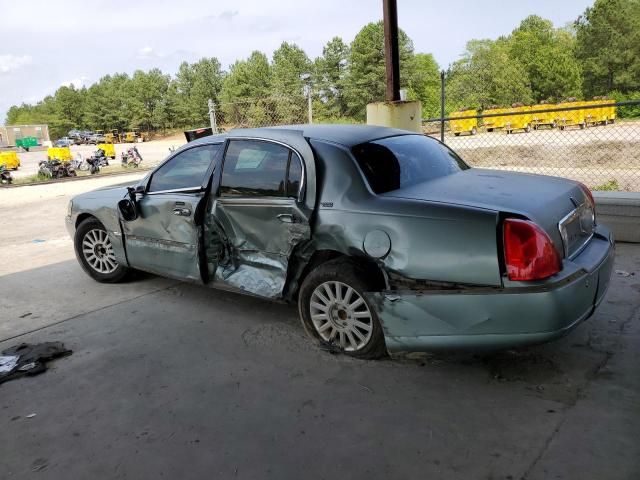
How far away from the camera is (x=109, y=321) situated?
14.6ft

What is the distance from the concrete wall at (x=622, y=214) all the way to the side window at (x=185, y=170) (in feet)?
14.5

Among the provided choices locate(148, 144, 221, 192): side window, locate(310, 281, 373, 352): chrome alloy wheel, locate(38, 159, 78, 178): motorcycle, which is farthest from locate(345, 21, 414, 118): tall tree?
locate(310, 281, 373, 352): chrome alloy wheel

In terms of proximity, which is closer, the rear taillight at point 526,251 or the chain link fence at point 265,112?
the rear taillight at point 526,251

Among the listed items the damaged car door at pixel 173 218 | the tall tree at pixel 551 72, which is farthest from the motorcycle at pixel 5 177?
the tall tree at pixel 551 72

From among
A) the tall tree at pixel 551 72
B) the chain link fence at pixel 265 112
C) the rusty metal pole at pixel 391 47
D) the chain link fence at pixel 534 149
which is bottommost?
the chain link fence at pixel 534 149

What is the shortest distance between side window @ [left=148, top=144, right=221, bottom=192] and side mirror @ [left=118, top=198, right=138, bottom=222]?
0.23 metres

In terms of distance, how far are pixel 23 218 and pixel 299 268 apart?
9256 millimetres

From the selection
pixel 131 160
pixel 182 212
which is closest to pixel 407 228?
pixel 182 212

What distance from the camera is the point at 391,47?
7.76m

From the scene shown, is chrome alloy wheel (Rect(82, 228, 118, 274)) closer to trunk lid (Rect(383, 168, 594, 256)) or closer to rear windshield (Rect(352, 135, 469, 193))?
rear windshield (Rect(352, 135, 469, 193))

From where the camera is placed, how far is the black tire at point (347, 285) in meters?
3.36

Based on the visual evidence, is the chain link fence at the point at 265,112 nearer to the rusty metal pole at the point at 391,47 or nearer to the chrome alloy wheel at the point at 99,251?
the rusty metal pole at the point at 391,47

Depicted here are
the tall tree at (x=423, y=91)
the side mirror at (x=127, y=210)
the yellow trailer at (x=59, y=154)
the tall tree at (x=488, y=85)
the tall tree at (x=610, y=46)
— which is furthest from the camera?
the tall tree at (x=610, y=46)

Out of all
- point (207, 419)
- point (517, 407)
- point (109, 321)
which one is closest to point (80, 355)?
point (109, 321)
